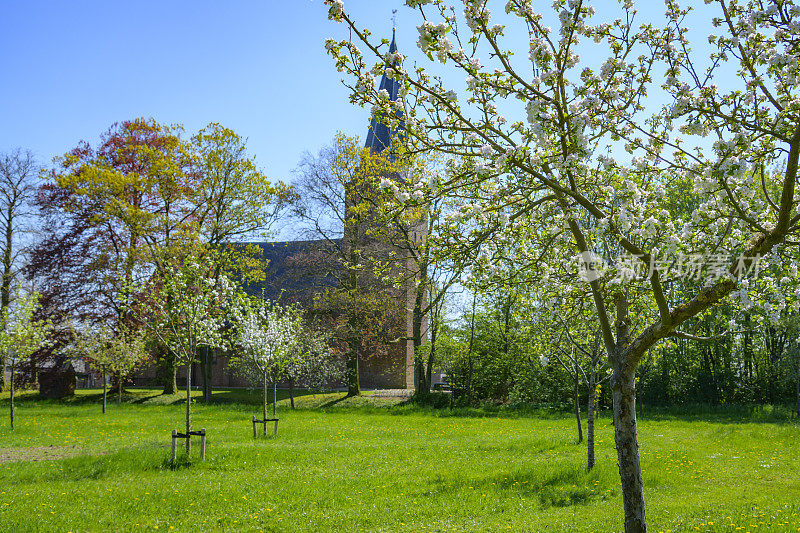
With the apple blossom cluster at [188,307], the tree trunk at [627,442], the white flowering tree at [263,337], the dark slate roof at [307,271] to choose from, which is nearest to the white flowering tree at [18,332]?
the white flowering tree at [263,337]

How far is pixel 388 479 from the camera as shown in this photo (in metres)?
9.72

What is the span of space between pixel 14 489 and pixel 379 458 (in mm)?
6544

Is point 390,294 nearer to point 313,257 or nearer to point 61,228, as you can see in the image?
point 313,257

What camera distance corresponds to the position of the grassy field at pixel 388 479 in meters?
7.31

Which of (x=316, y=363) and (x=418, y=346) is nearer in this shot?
(x=316, y=363)

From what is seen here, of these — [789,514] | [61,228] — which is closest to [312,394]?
[61,228]

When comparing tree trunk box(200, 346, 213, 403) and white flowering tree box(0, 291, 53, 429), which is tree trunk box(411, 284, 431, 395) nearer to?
tree trunk box(200, 346, 213, 403)

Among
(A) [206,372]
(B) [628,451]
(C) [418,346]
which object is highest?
(C) [418,346]

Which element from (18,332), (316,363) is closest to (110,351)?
(18,332)

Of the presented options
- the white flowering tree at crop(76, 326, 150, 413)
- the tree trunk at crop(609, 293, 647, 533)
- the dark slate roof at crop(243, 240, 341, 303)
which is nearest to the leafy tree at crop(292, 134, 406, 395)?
the dark slate roof at crop(243, 240, 341, 303)

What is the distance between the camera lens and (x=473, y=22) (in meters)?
4.29

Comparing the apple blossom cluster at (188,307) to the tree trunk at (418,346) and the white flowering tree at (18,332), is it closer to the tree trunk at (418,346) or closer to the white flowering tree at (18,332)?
the white flowering tree at (18,332)

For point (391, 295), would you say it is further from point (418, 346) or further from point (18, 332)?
point (18, 332)

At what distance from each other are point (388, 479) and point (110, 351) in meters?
17.5
